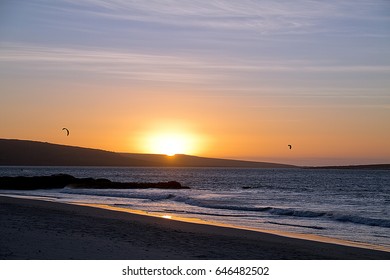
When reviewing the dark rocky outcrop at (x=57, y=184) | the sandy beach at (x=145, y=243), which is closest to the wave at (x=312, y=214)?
A: the sandy beach at (x=145, y=243)

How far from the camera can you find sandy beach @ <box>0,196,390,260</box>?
1273 cm

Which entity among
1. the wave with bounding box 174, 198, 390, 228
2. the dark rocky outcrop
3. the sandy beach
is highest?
the sandy beach

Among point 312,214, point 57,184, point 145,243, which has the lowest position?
point 57,184

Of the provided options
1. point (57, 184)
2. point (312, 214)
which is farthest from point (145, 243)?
point (57, 184)

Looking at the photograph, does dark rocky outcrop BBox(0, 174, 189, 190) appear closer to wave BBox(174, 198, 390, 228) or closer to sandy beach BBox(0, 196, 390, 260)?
wave BBox(174, 198, 390, 228)

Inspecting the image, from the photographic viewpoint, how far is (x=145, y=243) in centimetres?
1514

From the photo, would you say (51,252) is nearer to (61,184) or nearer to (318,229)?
(318,229)

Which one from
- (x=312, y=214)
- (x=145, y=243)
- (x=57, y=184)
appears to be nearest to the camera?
(x=145, y=243)

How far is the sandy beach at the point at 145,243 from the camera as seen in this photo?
41.8ft

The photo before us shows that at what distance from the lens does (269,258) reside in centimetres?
1384

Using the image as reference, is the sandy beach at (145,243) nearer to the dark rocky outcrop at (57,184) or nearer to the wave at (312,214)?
the wave at (312,214)

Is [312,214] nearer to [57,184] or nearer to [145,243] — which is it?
[145,243]

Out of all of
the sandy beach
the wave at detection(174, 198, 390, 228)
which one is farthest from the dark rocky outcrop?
the sandy beach
